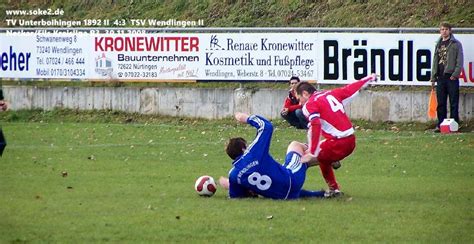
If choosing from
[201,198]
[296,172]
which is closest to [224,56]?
[201,198]

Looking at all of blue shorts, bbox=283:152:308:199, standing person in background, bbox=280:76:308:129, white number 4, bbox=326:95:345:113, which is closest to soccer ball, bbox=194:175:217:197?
blue shorts, bbox=283:152:308:199

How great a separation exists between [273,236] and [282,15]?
798 inches

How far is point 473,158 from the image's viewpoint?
20.0 metres

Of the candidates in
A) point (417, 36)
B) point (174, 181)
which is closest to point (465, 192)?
point (174, 181)

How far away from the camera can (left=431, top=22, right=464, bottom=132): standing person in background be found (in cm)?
A: 2447

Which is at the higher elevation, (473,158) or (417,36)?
(417,36)

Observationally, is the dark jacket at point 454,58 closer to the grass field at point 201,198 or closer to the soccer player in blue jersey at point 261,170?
the grass field at point 201,198

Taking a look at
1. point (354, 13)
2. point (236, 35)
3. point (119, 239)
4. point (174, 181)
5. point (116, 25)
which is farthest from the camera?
point (116, 25)

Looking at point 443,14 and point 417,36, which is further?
point 443,14

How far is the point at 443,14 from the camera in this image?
29375mm

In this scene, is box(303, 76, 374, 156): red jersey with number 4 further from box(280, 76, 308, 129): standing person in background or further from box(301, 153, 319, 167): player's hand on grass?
box(280, 76, 308, 129): standing person in background

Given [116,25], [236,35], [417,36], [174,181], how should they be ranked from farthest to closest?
1. [116,25]
2. [236,35]
3. [417,36]
4. [174,181]

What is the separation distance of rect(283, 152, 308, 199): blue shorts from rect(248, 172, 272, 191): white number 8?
0.99 ft

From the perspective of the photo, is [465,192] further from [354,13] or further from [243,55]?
[354,13]
